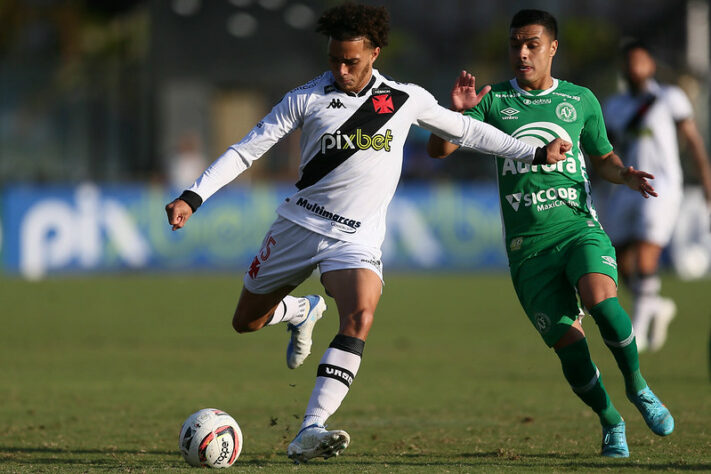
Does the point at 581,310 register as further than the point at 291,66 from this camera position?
No

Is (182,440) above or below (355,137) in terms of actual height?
below

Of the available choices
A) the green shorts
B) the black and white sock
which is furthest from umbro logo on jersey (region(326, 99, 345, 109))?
the green shorts

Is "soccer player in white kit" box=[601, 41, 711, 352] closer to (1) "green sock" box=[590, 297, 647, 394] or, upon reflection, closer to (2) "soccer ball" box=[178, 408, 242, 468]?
(1) "green sock" box=[590, 297, 647, 394]

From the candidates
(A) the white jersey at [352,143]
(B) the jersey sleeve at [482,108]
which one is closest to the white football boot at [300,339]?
(A) the white jersey at [352,143]

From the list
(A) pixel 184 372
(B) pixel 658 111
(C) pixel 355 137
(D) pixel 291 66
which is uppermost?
(D) pixel 291 66

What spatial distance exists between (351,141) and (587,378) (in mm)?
1835

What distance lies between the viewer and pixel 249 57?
35.6 meters

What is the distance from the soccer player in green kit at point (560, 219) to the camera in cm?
655

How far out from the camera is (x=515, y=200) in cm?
692

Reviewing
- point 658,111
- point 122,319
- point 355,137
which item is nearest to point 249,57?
point 122,319

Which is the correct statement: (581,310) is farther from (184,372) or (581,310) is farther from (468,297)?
(468,297)

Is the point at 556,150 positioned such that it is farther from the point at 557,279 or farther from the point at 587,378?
the point at 587,378

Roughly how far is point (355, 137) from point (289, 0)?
30.3 metres

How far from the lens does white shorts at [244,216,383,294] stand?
6.59 metres
